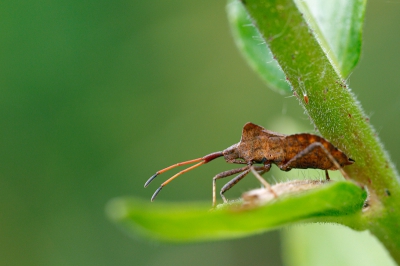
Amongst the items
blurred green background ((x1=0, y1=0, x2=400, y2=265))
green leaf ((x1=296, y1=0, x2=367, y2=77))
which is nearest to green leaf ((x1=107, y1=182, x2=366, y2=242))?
green leaf ((x1=296, y1=0, x2=367, y2=77))

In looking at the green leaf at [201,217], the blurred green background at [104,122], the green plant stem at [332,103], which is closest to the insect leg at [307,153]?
the green plant stem at [332,103]

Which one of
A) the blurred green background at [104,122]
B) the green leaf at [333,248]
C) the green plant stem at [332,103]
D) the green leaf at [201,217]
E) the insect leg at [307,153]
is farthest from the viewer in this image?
the blurred green background at [104,122]

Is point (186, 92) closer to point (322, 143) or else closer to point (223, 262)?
point (223, 262)

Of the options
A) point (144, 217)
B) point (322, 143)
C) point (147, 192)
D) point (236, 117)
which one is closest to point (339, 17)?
point (322, 143)

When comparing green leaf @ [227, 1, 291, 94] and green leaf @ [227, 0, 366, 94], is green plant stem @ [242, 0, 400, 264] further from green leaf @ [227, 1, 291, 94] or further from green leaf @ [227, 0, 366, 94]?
green leaf @ [227, 1, 291, 94]

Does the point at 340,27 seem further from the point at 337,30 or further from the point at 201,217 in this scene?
the point at 201,217

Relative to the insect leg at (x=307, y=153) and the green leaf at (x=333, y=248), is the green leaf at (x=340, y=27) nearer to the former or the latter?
the insect leg at (x=307, y=153)
